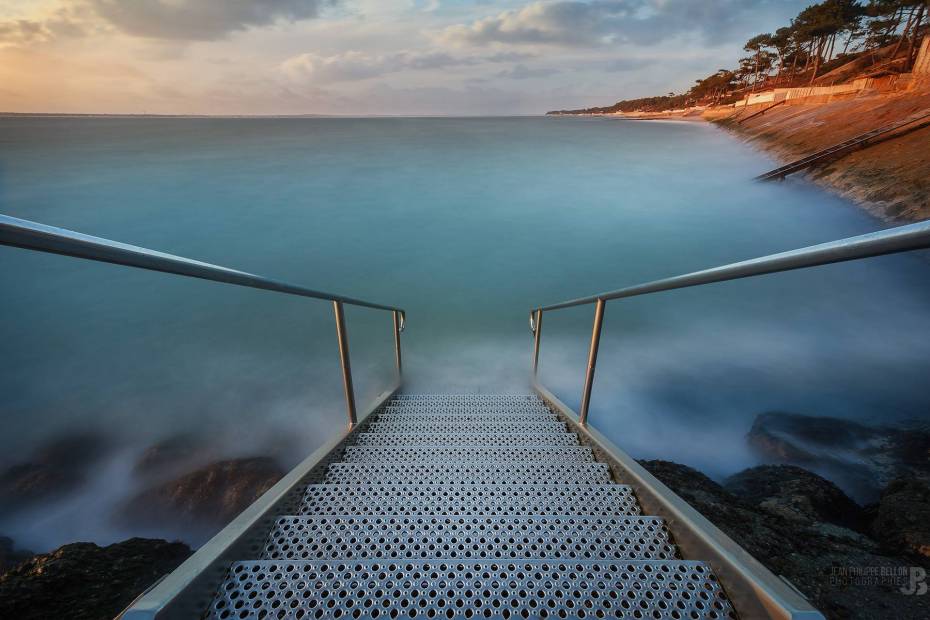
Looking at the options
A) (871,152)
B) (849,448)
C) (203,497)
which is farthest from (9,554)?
(871,152)

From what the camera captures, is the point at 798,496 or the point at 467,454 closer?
the point at 467,454

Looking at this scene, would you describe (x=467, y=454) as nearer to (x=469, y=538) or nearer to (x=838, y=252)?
(x=469, y=538)

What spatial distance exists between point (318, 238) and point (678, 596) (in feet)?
44.6

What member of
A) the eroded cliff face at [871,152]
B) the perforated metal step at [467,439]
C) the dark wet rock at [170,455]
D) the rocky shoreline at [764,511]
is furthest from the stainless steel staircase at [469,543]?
the eroded cliff face at [871,152]

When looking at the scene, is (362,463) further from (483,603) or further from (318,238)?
(318,238)

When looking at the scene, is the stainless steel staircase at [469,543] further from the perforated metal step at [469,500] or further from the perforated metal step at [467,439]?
the perforated metal step at [467,439]

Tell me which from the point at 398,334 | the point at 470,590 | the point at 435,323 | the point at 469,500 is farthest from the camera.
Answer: the point at 435,323

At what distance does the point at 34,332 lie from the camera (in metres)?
7.37

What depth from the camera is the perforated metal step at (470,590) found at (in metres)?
0.86

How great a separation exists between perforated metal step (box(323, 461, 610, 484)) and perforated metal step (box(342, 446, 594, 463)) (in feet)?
0.38

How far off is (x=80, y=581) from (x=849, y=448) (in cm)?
602

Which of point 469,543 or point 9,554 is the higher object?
point 469,543

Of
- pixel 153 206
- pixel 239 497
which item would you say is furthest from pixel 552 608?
pixel 153 206

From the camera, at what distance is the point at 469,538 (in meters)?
1.16
